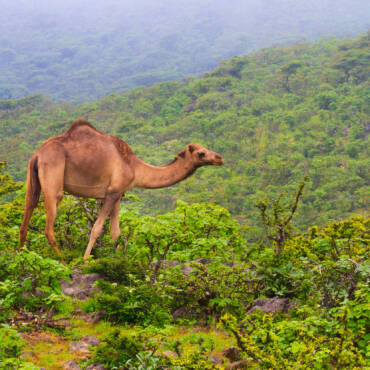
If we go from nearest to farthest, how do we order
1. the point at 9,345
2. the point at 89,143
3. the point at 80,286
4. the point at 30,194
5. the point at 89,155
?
the point at 9,345 → the point at 80,286 → the point at 30,194 → the point at 89,155 → the point at 89,143

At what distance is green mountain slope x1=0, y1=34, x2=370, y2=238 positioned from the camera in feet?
143

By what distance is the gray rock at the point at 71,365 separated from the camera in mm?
4746

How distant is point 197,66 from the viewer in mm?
173875

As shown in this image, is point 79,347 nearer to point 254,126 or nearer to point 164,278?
point 164,278

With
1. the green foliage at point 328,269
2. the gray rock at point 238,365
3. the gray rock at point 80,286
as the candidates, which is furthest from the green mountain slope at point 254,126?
the gray rock at point 238,365

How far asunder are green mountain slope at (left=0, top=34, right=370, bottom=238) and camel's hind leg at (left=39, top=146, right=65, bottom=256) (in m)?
25.0

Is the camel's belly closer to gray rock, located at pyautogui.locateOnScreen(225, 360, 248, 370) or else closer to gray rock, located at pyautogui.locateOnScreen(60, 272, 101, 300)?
gray rock, located at pyautogui.locateOnScreen(60, 272, 101, 300)

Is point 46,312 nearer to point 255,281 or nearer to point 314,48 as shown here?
point 255,281

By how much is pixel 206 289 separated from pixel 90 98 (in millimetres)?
143188

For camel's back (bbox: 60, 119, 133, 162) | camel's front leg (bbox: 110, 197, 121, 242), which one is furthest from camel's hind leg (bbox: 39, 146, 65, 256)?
camel's front leg (bbox: 110, 197, 121, 242)

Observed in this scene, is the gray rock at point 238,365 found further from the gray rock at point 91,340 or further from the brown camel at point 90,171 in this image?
the brown camel at point 90,171

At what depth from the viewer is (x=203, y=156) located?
8.12 metres

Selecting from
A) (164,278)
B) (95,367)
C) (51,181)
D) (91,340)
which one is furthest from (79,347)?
(51,181)

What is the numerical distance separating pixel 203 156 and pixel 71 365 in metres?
4.31
